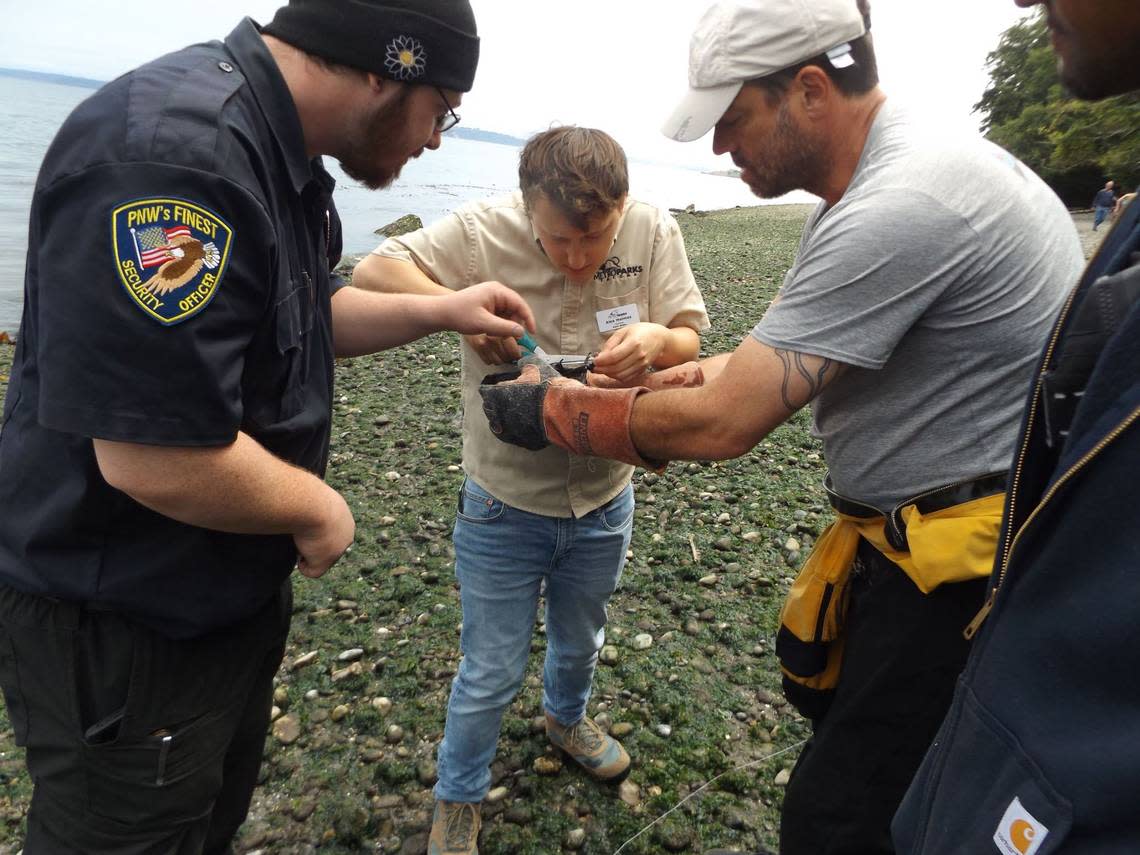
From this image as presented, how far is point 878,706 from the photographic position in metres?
2.38

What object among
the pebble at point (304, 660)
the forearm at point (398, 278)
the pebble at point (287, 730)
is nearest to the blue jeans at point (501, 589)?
the forearm at point (398, 278)

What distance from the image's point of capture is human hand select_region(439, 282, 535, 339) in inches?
113

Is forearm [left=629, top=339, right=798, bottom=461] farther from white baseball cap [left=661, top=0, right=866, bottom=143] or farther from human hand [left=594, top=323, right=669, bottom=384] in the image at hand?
white baseball cap [left=661, top=0, right=866, bottom=143]

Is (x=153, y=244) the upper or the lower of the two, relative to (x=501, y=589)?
upper

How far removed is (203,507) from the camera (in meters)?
1.80

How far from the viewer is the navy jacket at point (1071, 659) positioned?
1154 millimetres

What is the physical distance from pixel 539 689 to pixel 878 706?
2.48 meters

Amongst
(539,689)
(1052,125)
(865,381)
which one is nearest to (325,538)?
(865,381)

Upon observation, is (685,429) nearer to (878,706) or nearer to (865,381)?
(865,381)

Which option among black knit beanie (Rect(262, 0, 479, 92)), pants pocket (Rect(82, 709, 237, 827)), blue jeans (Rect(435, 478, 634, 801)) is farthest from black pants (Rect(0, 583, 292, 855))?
black knit beanie (Rect(262, 0, 479, 92))

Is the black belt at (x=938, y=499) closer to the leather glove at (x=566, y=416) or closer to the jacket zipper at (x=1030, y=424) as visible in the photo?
the jacket zipper at (x=1030, y=424)

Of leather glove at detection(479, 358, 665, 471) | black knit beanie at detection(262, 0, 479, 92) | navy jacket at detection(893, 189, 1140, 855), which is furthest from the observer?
leather glove at detection(479, 358, 665, 471)

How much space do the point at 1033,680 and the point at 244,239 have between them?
1887 millimetres

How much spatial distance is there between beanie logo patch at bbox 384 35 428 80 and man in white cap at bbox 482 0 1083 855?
3.20 ft
